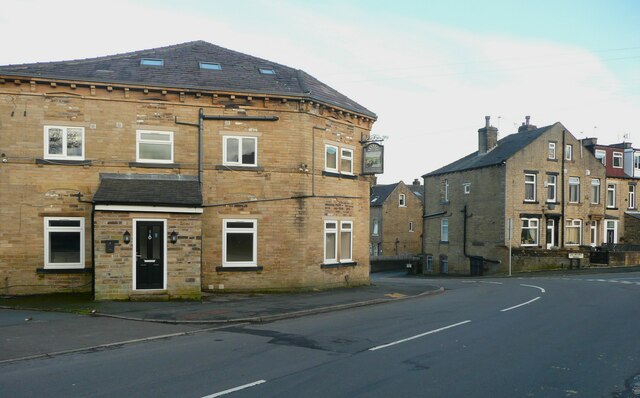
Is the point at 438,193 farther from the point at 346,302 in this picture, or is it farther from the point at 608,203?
the point at 346,302

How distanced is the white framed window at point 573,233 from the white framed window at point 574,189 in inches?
66.9

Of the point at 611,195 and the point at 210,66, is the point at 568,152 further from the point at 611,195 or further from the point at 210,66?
the point at 210,66

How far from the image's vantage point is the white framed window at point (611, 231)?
44503 mm

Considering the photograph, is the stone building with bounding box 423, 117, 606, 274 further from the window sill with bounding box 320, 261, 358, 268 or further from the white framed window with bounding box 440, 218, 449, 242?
the window sill with bounding box 320, 261, 358, 268

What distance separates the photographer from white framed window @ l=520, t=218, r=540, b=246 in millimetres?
39562

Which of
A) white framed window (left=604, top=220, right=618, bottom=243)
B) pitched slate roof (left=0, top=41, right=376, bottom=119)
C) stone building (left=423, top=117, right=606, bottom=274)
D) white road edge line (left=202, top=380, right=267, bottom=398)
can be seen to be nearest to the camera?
white road edge line (left=202, top=380, right=267, bottom=398)

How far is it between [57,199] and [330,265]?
9863 millimetres

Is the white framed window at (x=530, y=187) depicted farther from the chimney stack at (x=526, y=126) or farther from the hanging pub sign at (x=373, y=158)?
the hanging pub sign at (x=373, y=158)

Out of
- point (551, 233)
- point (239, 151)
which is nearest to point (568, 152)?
point (551, 233)

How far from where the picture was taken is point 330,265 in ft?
68.2

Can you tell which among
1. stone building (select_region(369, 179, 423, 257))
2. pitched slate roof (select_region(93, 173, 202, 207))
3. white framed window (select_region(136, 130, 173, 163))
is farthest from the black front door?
stone building (select_region(369, 179, 423, 257))

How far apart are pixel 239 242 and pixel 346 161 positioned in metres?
5.67

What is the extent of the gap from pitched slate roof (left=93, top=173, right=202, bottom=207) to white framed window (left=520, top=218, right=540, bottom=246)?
28.3 metres

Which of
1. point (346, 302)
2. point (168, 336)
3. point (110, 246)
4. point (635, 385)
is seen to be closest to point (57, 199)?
point (110, 246)
